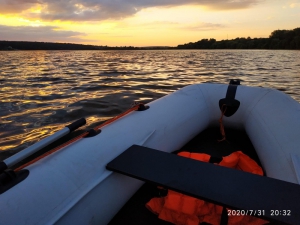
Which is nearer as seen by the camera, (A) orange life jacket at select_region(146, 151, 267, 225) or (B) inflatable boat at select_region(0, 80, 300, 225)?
(B) inflatable boat at select_region(0, 80, 300, 225)

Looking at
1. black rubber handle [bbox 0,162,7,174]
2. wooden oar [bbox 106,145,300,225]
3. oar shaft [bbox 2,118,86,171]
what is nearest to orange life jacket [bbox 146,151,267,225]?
wooden oar [bbox 106,145,300,225]

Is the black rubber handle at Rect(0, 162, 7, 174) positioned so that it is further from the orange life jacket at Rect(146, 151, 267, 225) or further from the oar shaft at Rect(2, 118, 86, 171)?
the orange life jacket at Rect(146, 151, 267, 225)

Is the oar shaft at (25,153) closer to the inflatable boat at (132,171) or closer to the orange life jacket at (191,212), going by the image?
the inflatable boat at (132,171)

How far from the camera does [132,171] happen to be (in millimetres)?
1744

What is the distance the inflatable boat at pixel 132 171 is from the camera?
1.39 meters

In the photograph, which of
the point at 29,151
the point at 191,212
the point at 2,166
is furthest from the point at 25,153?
the point at 191,212

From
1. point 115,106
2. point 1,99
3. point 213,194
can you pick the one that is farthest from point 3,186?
point 1,99

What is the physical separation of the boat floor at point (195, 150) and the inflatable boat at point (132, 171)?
0.37ft

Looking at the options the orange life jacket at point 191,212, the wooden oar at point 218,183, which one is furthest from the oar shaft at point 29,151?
the orange life jacket at point 191,212

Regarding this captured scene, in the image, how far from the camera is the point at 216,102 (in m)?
3.42

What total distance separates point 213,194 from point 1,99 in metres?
6.89

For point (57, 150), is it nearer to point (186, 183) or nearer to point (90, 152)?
point (90, 152)

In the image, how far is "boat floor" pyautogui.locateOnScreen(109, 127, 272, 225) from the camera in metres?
1.95

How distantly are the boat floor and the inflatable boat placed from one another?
0.37 feet
